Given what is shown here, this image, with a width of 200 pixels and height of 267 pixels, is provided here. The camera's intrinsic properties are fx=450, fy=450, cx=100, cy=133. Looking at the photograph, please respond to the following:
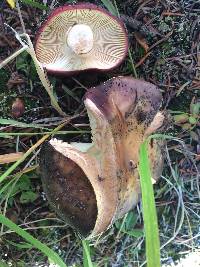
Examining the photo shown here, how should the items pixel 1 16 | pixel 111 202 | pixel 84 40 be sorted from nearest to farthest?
pixel 111 202 → pixel 84 40 → pixel 1 16

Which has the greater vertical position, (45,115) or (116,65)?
(116,65)

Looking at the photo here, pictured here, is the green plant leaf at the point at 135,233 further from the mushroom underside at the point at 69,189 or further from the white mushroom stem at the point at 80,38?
the white mushroom stem at the point at 80,38

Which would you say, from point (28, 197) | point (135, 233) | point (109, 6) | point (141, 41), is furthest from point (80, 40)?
point (135, 233)

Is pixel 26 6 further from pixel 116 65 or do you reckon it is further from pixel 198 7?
pixel 198 7

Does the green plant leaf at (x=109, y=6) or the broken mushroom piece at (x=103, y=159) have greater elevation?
the green plant leaf at (x=109, y=6)

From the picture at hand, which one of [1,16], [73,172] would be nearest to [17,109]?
[1,16]

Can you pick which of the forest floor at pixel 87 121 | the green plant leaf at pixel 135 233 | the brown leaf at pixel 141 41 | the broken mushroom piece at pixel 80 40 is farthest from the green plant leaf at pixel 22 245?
the brown leaf at pixel 141 41
